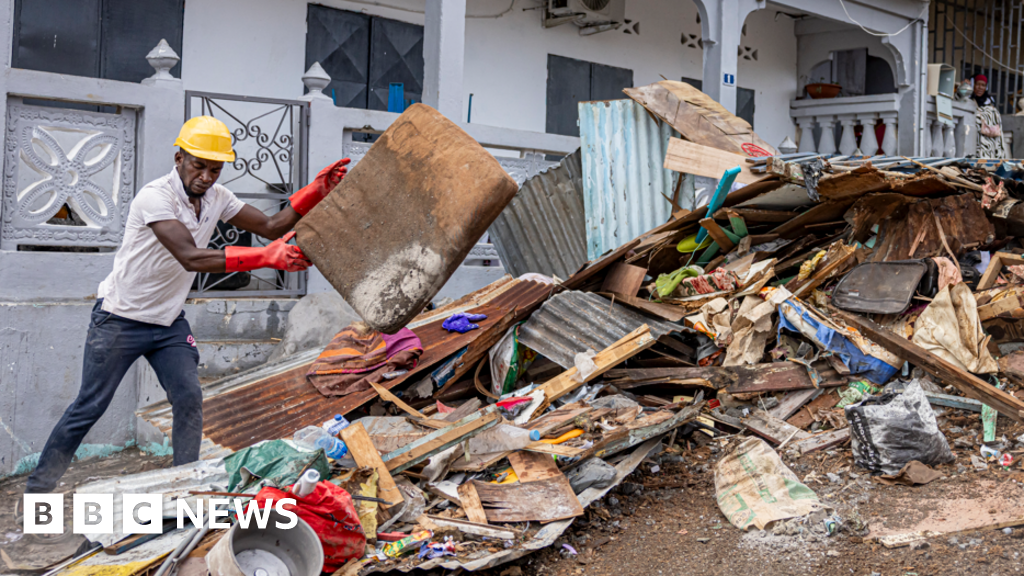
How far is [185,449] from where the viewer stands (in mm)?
3908

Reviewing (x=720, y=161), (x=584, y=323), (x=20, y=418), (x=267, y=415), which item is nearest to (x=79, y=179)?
(x=20, y=418)

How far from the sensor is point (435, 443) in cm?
370

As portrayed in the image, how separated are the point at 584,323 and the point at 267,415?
214 centimetres

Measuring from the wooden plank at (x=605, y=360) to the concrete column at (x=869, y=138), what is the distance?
8.90 m

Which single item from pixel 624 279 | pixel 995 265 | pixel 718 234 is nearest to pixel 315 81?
pixel 624 279

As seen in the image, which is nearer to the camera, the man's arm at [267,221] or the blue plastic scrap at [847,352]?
the man's arm at [267,221]

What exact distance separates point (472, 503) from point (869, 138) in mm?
10812

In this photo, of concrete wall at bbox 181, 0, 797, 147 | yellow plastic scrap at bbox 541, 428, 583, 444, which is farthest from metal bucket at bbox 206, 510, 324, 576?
concrete wall at bbox 181, 0, 797, 147

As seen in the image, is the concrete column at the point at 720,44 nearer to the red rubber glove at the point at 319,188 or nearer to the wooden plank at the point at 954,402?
the wooden plank at the point at 954,402

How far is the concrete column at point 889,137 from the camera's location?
11.8 meters

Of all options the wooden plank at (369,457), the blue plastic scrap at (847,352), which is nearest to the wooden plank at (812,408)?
the blue plastic scrap at (847,352)

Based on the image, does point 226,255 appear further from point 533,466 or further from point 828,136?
point 828,136

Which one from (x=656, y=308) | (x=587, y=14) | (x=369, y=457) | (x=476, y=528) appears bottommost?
(x=476, y=528)

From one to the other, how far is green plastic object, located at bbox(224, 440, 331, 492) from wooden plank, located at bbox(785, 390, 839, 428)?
111 inches
